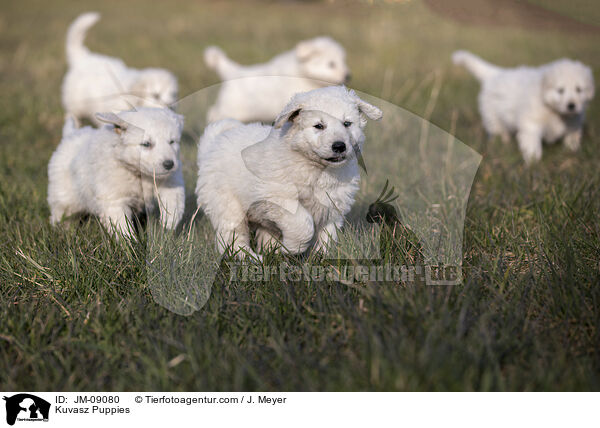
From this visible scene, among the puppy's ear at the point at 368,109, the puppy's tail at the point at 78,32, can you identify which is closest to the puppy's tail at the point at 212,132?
the puppy's ear at the point at 368,109

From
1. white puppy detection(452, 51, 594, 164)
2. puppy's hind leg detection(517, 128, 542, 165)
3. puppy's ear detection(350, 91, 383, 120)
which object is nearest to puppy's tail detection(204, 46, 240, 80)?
white puppy detection(452, 51, 594, 164)

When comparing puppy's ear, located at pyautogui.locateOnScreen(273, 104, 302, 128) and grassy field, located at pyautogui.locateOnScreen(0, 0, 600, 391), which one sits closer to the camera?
grassy field, located at pyautogui.locateOnScreen(0, 0, 600, 391)

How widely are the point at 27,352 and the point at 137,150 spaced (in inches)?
56.0

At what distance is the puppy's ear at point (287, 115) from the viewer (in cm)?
264

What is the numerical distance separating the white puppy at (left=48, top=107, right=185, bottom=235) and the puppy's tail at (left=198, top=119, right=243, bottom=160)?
0.16m

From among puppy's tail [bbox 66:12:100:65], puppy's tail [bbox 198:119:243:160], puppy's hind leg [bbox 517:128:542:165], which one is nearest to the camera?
puppy's tail [bbox 198:119:243:160]

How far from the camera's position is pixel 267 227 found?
125 inches

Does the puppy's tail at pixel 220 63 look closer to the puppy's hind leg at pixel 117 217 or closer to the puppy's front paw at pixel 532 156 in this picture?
the puppy's front paw at pixel 532 156

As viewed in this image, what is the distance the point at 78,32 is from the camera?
6.72 metres

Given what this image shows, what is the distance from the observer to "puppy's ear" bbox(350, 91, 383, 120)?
2.66m

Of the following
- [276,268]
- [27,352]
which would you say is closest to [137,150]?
[276,268]

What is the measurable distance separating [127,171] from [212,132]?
628 millimetres
